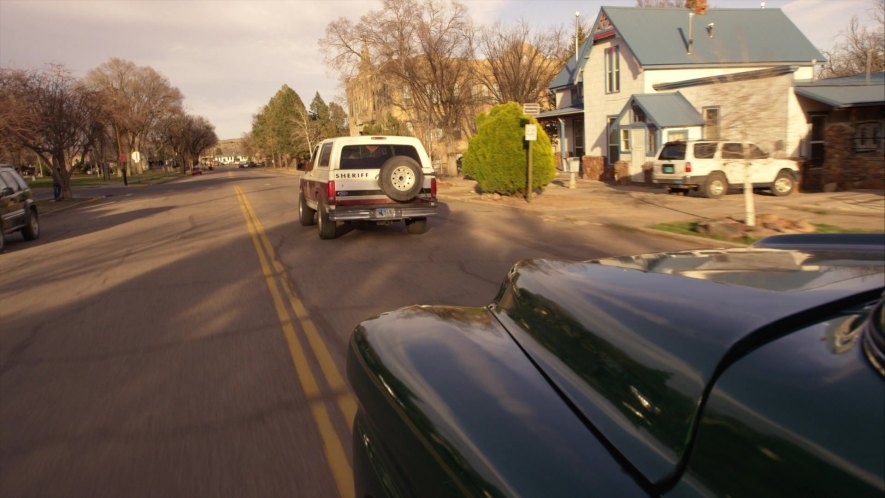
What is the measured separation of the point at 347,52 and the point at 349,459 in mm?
35842

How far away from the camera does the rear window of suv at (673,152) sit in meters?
21.1

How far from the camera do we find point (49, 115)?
33375 mm

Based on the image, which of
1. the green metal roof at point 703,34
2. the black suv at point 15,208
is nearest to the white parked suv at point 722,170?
the green metal roof at point 703,34

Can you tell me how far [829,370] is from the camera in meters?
1.37

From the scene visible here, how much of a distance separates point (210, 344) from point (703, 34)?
29081 mm

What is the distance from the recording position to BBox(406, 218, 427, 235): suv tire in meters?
14.0

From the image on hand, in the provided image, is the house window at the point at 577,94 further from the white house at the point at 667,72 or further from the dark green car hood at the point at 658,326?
the dark green car hood at the point at 658,326

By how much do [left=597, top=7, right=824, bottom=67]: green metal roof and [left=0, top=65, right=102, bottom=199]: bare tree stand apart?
83.8 ft

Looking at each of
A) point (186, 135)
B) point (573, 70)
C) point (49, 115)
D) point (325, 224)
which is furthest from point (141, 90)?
point (325, 224)

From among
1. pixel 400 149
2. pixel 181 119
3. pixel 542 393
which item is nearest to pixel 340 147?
pixel 400 149

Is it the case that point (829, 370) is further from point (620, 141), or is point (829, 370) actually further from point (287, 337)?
point (620, 141)

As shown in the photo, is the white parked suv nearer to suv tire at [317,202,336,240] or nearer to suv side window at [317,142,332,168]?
suv side window at [317,142,332,168]

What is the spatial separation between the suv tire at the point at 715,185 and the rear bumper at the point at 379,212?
11170 millimetres

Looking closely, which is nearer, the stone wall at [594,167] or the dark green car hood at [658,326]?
the dark green car hood at [658,326]
